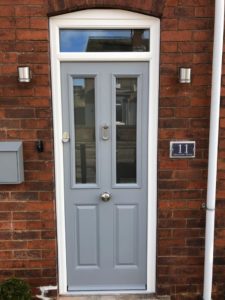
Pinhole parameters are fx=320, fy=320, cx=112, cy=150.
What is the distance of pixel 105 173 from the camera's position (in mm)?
3102

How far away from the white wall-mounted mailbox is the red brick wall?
10 centimetres

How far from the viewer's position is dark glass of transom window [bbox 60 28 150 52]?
115 inches

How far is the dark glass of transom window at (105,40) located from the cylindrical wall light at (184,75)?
15.4 inches

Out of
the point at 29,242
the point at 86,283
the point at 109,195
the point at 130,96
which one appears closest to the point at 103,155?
the point at 109,195

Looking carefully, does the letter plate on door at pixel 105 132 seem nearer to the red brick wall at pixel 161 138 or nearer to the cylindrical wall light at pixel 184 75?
the red brick wall at pixel 161 138

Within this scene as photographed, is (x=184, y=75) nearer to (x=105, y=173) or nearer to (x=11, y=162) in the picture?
(x=105, y=173)

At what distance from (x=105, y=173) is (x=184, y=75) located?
3.82ft

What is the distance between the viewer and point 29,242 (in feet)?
10.2

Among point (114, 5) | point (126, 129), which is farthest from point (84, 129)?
point (114, 5)

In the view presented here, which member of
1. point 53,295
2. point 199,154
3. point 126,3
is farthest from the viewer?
point 53,295

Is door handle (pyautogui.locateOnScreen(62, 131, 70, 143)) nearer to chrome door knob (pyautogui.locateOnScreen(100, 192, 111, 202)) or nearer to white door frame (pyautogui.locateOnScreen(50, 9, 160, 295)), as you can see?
white door frame (pyautogui.locateOnScreen(50, 9, 160, 295))

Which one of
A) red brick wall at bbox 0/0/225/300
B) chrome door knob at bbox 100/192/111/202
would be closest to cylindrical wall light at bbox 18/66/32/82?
red brick wall at bbox 0/0/225/300

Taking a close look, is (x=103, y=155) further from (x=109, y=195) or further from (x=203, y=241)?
(x=203, y=241)

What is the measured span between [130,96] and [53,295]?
6.92 ft
